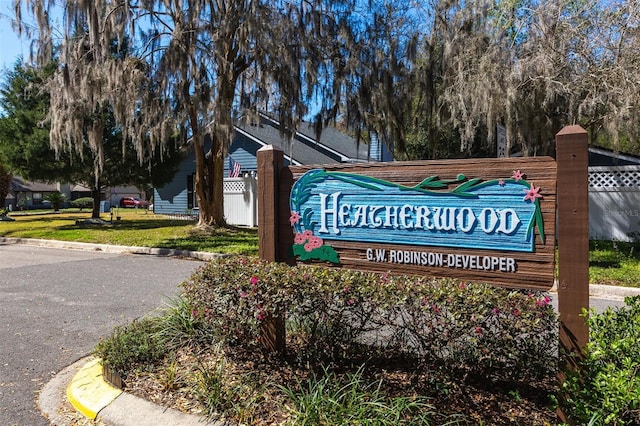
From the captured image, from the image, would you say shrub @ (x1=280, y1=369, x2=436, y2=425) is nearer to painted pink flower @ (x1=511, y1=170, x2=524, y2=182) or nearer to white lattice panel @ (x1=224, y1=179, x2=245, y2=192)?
painted pink flower @ (x1=511, y1=170, x2=524, y2=182)

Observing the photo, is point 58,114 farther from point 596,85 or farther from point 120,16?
point 596,85

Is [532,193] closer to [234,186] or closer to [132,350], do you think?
[132,350]

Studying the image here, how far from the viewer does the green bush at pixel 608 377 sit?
2.48 m

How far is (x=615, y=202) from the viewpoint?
537 inches

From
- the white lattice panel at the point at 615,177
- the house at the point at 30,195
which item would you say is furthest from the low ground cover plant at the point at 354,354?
the house at the point at 30,195

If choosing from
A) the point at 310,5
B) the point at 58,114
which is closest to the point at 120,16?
the point at 58,114

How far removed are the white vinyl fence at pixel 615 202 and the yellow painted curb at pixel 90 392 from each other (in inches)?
542

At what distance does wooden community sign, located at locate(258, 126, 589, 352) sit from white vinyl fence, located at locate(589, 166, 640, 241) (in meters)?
12.2

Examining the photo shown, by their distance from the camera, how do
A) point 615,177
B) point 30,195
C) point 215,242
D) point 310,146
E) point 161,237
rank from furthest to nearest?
point 30,195
point 310,146
point 161,237
point 215,242
point 615,177

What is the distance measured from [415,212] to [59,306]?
573 cm

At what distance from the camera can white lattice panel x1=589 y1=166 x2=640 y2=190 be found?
44.1ft

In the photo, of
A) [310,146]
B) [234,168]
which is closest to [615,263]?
[310,146]

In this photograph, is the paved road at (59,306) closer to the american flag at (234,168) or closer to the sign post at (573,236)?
the sign post at (573,236)

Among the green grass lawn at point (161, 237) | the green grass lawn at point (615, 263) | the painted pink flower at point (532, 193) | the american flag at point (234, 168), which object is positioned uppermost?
the american flag at point (234, 168)
